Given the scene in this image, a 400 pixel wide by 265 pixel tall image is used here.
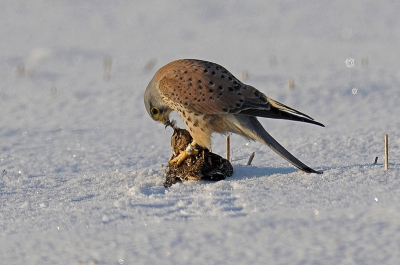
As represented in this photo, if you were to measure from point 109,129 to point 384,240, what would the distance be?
376 centimetres

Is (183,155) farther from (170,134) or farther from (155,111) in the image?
(170,134)

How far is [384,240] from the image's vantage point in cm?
278

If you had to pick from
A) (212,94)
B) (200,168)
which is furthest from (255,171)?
(212,94)

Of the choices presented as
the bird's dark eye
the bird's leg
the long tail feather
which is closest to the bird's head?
the bird's dark eye

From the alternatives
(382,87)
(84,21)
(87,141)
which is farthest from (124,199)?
(84,21)

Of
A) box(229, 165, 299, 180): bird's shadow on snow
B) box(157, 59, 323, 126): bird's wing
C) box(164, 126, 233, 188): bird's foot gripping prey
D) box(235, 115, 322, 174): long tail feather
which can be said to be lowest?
box(229, 165, 299, 180): bird's shadow on snow

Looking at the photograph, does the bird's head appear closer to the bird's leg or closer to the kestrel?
the kestrel

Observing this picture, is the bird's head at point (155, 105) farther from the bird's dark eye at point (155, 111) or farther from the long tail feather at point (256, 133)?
the long tail feather at point (256, 133)

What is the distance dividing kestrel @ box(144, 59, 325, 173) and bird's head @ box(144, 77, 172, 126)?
0.09 meters

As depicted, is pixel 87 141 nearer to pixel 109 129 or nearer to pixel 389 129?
pixel 109 129

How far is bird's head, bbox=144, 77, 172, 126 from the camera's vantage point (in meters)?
4.46

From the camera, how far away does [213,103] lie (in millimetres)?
4156

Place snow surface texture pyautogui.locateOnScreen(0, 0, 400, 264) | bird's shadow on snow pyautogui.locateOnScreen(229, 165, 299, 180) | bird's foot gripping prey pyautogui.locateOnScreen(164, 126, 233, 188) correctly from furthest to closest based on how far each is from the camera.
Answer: bird's shadow on snow pyautogui.locateOnScreen(229, 165, 299, 180), bird's foot gripping prey pyautogui.locateOnScreen(164, 126, 233, 188), snow surface texture pyautogui.locateOnScreen(0, 0, 400, 264)

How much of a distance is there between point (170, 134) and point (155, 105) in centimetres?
157
